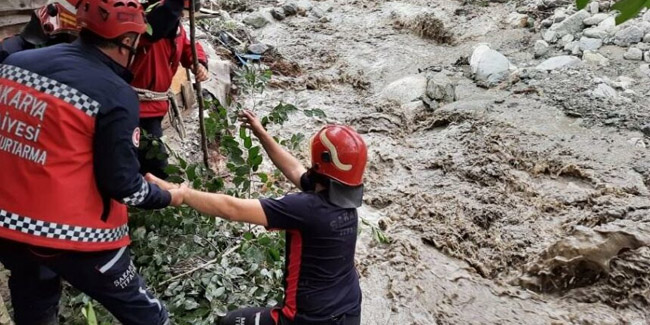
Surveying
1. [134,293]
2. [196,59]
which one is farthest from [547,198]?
[134,293]

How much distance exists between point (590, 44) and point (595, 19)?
0.67 metres

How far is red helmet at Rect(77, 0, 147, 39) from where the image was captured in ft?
6.63

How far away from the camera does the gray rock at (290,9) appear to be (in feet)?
33.9

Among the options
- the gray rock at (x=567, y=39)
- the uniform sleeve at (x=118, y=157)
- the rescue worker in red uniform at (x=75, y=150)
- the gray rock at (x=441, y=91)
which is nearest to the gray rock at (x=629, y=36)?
the gray rock at (x=567, y=39)

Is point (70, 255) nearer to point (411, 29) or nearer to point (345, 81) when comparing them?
point (345, 81)

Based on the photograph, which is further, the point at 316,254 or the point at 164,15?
the point at 164,15

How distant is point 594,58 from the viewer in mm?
7145

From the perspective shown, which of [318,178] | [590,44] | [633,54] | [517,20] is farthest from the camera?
[517,20]

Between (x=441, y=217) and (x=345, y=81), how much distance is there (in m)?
3.48

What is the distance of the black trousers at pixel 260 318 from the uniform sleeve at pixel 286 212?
0.49 metres

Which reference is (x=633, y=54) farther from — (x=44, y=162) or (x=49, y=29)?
(x=44, y=162)

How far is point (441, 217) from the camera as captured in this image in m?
4.75

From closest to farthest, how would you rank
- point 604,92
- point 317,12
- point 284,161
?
point 284,161
point 604,92
point 317,12

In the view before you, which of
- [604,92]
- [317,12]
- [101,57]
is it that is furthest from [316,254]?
[317,12]
